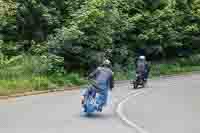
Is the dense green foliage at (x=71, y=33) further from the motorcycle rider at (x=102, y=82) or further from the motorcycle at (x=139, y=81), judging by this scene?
the motorcycle rider at (x=102, y=82)

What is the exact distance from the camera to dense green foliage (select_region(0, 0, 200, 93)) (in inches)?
1224

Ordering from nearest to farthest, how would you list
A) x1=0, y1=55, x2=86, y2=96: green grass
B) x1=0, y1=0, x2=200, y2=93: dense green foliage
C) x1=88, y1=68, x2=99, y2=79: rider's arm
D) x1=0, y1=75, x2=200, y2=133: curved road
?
x1=0, y1=75, x2=200, y2=133: curved road → x1=88, y1=68, x2=99, y2=79: rider's arm → x1=0, y1=55, x2=86, y2=96: green grass → x1=0, y1=0, x2=200, y2=93: dense green foliage

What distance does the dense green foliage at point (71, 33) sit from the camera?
102 feet

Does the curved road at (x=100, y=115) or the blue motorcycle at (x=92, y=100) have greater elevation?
the blue motorcycle at (x=92, y=100)

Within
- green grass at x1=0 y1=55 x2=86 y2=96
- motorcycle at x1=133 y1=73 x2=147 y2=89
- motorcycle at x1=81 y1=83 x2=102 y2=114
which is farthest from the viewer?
motorcycle at x1=133 y1=73 x2=147 y2=89

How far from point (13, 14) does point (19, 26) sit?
2677 millimetres

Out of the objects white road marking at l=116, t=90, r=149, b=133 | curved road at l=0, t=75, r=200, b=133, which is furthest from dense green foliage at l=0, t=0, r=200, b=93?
white road marking at l=116, t=90, r=149, b=133

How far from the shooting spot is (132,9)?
43.4m

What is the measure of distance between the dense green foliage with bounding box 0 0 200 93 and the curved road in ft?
18.4

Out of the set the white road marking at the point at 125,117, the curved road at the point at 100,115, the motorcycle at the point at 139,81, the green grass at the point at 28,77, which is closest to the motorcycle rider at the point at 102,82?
the curved road at the point at 100,115

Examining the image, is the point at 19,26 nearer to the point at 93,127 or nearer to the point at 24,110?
the point at 24,110

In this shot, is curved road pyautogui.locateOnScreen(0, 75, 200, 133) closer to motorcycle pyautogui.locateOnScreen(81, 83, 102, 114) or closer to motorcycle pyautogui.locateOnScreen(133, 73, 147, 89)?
motorcycle pyautogui.locateOnScreen(81, 83, 102, 114)

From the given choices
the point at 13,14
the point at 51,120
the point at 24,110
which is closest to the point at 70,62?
the point at 13,14

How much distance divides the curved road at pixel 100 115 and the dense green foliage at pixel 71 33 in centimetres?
562
